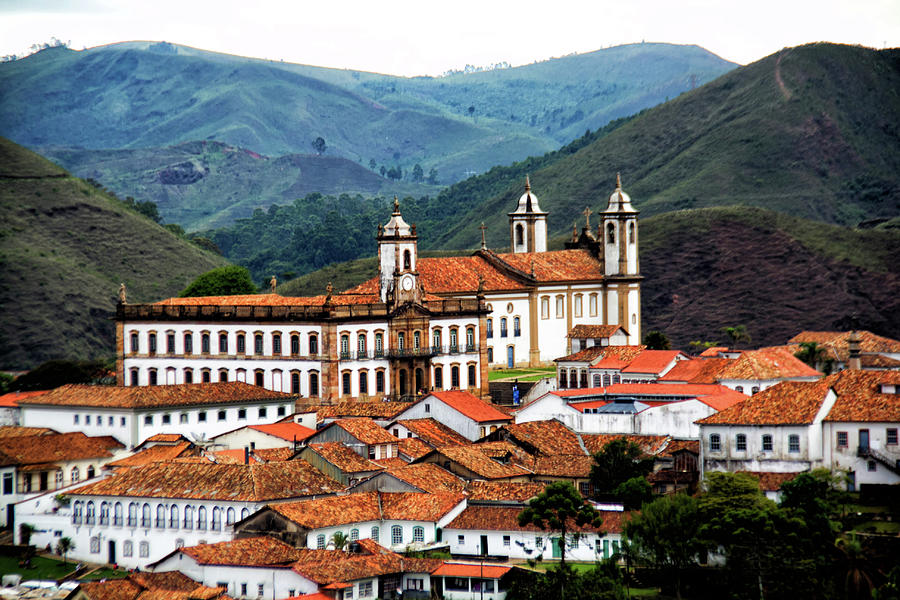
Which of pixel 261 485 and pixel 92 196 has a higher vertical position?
pixel 92 196

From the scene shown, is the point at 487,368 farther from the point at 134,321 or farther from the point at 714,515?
the point at 714,515

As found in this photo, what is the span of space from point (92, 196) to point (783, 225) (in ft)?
224

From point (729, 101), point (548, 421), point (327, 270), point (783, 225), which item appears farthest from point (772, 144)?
point (548, 421)

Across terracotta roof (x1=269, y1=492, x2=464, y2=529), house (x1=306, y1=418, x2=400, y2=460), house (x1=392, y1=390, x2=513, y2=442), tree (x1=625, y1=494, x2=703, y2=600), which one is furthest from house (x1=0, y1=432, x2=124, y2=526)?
tree (x1=625, y1=494, x2=703, y2=600)

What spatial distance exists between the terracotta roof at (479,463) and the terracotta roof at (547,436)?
9.37 ft

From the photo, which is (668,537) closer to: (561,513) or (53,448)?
(561,513)

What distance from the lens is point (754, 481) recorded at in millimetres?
55812

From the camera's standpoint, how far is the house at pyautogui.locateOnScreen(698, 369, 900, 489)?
198 ft

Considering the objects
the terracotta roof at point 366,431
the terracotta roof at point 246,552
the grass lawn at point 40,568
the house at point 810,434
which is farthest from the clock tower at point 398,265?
the terracotta roof at point 246,552

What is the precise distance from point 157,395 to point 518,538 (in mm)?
23565

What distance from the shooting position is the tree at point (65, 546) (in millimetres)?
62906

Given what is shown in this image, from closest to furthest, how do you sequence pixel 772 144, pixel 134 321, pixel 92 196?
pixel 134 321 → pixel 92 196 → pixel 772 144

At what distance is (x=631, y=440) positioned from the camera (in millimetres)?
68312

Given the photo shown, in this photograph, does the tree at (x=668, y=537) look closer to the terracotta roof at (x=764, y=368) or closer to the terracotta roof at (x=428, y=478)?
the terracotta roof at (x=428, y=478)
